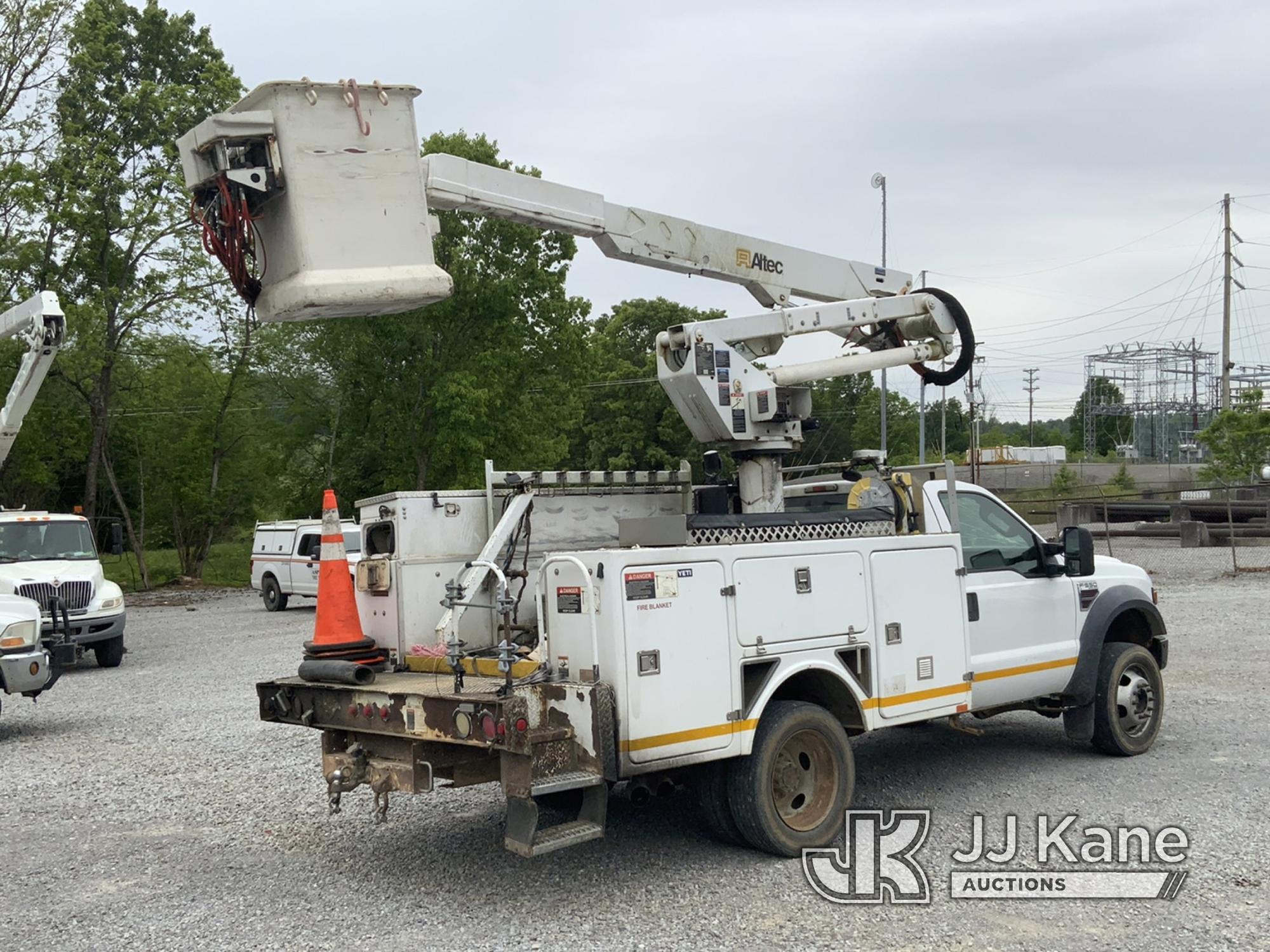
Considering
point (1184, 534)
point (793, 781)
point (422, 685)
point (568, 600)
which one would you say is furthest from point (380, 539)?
point (1184, 534)

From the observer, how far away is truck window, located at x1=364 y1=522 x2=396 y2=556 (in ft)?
23.7

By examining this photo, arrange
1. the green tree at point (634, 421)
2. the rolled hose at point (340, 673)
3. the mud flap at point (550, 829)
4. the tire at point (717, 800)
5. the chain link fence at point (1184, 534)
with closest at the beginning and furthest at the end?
the mud flap at point (550, 829) < the tire at point (717, 800) < the rolled hose at point (340, 673) < the chain link fence at point (1184, 534) < the green tree at point (634, 421)

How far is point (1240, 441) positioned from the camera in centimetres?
4300

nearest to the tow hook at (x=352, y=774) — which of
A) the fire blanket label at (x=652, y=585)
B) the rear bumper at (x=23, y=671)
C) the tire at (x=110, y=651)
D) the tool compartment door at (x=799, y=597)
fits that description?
the fire blanket label at (x=652, y=585)

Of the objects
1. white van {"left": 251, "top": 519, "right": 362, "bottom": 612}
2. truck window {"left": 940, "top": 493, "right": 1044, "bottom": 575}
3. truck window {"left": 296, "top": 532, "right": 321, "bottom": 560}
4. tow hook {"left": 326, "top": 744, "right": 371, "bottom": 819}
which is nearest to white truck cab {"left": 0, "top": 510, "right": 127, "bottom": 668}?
white van {"left": 251, "top": 519, "right": 362, "bottom": 612}

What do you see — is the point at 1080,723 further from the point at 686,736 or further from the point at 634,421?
the point at 634,421

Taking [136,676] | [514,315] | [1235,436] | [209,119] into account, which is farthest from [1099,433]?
[209,119]

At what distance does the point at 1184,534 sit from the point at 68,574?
25.1 metres

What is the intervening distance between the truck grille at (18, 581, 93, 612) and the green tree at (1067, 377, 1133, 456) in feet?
299

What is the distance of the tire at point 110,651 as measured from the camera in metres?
17.0

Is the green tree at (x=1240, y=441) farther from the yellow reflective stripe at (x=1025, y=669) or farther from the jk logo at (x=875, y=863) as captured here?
the jk logo at (x=875, y=863)

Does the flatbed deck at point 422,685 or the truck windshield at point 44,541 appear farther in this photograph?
the truck windshield at point 44,541

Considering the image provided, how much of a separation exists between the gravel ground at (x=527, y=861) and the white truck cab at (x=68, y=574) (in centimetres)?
508

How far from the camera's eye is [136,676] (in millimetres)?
15961
